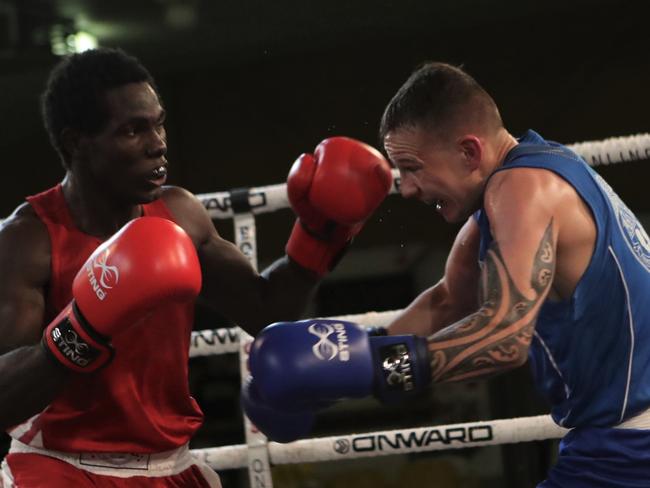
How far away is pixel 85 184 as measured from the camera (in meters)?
1.92

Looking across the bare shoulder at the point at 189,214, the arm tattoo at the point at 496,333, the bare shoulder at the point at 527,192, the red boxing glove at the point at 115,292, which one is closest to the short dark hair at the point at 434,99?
the bare shoulder at the point at 527,192

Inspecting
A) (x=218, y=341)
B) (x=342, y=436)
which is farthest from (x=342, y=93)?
(x=342, y=436)

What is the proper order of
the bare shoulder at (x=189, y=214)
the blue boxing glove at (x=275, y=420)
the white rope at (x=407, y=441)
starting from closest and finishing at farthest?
the blue boxing glove at (x=275, y=420)
the bare shoulder at (x=189, y=214)
the white rope at (x=407, y=441)

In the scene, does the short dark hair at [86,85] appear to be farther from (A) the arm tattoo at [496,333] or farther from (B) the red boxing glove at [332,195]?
Answer: (A) the arm tattoo at [496,333]

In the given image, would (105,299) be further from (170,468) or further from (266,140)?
(266,140)

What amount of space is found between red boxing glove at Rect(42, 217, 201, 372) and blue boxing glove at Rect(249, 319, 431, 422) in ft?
0.84

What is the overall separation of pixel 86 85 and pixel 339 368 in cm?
84

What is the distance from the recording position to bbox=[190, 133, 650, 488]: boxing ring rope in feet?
7.22

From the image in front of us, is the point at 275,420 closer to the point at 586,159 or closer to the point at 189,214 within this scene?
the point at 189,214

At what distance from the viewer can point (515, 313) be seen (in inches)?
55.2

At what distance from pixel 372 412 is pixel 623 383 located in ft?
11.0

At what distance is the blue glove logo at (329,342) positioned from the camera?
141 centimetres

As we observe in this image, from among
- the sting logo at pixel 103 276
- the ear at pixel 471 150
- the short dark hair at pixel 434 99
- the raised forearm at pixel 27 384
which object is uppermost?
the short dark hair at pixel 434 99

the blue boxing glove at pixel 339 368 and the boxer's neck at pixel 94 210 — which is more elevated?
the boxer's neck at pixel 94 210
